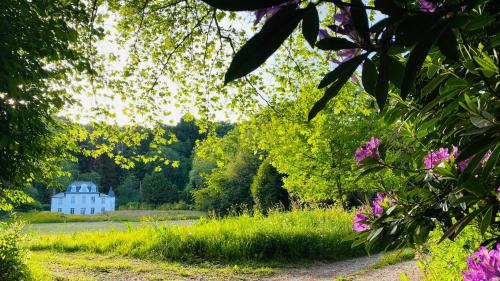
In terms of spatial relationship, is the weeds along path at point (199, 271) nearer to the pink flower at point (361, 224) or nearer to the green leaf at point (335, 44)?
the pink flower at point (361, 224)

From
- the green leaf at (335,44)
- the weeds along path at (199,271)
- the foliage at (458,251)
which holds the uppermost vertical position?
the green leaf at (335,44)

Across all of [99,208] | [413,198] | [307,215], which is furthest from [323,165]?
[99,208]

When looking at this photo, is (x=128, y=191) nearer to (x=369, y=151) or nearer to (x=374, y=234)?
(x=369, y=151)

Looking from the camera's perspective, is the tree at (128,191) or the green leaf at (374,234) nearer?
the green leaf at (374,234)

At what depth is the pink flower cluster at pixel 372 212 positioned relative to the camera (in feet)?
4.28

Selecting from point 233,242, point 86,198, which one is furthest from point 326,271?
point 86,198

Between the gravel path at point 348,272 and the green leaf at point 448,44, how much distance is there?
17.8 feet

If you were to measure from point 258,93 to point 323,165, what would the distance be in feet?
21.4

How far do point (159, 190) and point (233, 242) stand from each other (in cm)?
3686

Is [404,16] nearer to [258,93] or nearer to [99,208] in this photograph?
[258,93]

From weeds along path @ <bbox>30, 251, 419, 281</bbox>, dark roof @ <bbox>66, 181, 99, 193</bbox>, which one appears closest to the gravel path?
weeds along path @ <bbox>30, 251, 419, 281</bbox>

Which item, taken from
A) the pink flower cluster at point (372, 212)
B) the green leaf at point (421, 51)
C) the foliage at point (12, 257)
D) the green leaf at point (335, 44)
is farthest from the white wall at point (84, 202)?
the green leaf at point (421, 51)

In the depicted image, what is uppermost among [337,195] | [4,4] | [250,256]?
[4,4]

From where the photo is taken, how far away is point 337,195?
1272 cm
